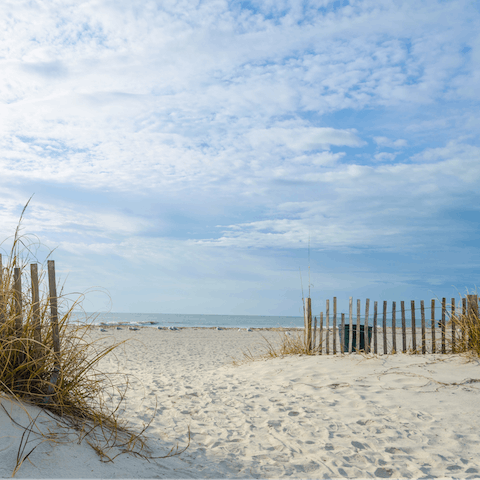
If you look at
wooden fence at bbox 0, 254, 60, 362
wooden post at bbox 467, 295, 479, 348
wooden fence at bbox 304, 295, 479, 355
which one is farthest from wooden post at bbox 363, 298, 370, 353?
wooden fence at bbox 0, 254, 60, 362

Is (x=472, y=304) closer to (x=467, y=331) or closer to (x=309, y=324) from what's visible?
(x=467, y=331)

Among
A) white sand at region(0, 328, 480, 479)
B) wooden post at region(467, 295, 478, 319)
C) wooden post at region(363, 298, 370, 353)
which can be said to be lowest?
white sand at region(0, 328, 480, 479)

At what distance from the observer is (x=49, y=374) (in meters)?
3.22

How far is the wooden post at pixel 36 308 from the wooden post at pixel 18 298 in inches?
4.2

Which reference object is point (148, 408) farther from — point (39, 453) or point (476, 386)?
point (476, 386)

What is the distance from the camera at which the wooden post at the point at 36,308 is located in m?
3.24

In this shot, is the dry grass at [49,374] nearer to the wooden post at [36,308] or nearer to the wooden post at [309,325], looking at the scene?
the wooden post at [36,308]

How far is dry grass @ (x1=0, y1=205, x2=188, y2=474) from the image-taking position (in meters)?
3.00

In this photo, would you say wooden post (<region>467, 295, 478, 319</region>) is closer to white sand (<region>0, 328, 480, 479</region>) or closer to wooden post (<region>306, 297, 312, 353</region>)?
white sand (<region>0, 328, 480, 479</region>)

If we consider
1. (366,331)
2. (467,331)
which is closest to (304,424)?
(366,331)

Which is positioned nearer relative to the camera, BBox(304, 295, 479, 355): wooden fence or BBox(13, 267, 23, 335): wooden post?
BBox(13, 267, 23, 335): wooden post

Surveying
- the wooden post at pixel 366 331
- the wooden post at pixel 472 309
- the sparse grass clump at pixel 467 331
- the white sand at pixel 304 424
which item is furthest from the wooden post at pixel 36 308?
the wooden post at pixel 472 309

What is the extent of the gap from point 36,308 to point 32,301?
A: 8cm

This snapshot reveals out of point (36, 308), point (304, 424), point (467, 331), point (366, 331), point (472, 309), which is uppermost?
point (36, 308)
